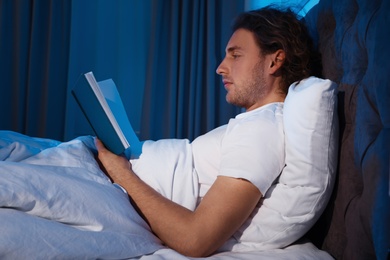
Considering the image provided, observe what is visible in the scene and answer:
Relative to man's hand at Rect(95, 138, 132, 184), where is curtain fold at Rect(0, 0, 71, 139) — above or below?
above

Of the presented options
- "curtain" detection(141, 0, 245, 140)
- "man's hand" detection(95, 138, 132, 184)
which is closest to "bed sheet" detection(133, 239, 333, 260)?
"man's hand" detection(95, 138, 132, 184)

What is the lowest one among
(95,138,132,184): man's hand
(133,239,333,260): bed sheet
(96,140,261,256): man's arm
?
(133,239,333,260): bed sheet

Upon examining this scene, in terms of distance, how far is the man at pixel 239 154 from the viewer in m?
0.83

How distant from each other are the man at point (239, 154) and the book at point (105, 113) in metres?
0.05

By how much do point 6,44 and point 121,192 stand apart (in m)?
1.95

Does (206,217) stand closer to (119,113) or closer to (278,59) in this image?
(119,113)

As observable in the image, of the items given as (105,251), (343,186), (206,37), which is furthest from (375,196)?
(206,37)

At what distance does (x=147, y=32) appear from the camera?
2.64m

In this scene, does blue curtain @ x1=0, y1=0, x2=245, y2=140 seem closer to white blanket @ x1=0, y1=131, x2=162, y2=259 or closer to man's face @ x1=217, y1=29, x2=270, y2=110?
man's face @ x1=217, y1=29, x2=270, y2=110

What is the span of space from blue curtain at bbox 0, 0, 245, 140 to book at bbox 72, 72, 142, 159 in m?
1.32

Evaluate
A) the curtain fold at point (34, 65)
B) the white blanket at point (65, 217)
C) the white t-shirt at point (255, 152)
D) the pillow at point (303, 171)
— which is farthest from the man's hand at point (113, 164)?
the curtain fold at point (34, 65)

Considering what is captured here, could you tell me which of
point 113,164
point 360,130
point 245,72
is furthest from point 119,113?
point 360,130

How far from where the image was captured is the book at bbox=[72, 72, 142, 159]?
96cm

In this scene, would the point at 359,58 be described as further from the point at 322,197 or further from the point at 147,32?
the point at 147,32
